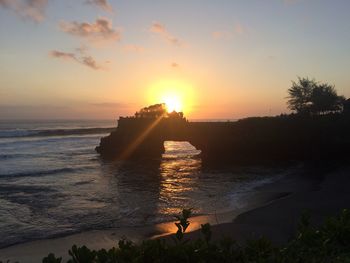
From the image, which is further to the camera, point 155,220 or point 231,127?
point 231,127

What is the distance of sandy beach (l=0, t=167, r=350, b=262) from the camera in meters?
12.9

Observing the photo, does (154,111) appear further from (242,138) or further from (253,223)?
(253,223)

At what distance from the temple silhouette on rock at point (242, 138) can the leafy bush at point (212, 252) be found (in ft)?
109

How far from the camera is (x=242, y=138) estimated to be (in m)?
44.1

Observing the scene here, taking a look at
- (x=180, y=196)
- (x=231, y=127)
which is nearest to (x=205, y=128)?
(x=231, y=127)

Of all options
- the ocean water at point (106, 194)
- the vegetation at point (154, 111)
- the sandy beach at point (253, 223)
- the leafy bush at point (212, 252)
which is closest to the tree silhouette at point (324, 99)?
the vegetation at point (154, 111)

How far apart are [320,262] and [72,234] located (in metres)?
10.7

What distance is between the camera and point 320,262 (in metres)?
5.34

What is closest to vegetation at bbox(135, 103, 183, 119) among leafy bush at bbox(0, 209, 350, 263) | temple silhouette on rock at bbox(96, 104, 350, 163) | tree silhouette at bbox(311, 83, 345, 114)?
temple silhouette on rock at bbox(96, 104, 350, 163)

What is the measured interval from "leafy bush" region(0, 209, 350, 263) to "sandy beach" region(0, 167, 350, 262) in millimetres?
5249

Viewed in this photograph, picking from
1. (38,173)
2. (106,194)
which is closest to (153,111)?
(38,173)

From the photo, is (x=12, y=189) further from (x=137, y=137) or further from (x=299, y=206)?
(x=137, y=137)

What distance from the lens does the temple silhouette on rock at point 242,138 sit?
135 ft

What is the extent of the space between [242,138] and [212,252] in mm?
39280
